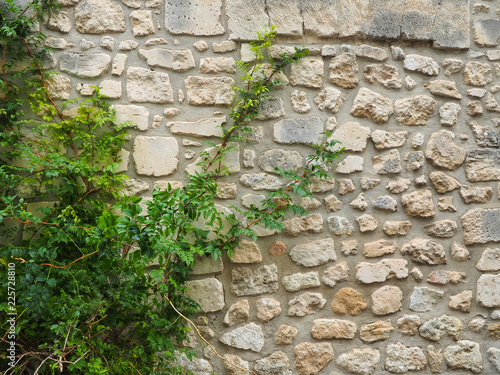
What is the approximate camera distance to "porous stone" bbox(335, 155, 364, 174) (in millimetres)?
2408

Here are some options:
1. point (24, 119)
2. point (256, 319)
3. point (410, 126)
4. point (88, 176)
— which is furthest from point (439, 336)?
point (24, 119)

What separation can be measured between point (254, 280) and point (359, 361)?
74 cm

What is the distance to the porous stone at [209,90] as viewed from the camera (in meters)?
2.35

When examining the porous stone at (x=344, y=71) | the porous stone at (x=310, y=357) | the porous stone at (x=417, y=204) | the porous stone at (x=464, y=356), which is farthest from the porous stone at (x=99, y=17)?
the porous stone at (x=464, y=356)

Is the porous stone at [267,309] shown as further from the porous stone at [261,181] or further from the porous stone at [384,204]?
the porous stone at [384,204]

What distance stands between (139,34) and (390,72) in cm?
150

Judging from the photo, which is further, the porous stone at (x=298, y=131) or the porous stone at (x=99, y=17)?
the porous stone at (x=298, y=131)

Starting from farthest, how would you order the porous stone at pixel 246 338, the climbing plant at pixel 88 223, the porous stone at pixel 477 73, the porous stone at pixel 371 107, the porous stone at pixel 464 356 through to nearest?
the porous stone at pixel 477 73
the porous stone at pixel 371 107
the porous stone at pixel 464 356
the porous stone at pixel 246 338
the climbing plant at pixel 88 223

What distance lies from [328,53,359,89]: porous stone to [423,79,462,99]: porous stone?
461 mm

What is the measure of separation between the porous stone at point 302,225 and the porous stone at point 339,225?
0.07 m

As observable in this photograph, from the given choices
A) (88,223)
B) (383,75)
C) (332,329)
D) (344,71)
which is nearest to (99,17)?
(88,223)

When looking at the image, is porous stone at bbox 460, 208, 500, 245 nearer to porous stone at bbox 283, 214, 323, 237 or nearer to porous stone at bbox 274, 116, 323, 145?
porous stone at bbox 283, 214, 323, 237

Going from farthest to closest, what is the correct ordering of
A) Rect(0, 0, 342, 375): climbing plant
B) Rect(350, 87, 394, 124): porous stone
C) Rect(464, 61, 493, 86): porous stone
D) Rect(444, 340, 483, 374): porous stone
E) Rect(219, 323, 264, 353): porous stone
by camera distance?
Rect(464, 61, 493, 86): porous stone
Rect(350, 87, 394, 124): porous stone
Rect(444, 340, 483, 374): porous stone
Rect(219, 323, 264, 353): porous stone
Rect(0, 0, 342, 375): climbing plant

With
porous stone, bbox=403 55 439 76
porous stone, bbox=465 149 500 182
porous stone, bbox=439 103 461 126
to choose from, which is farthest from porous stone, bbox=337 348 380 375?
porous stone, bbox=403 55 439 76
